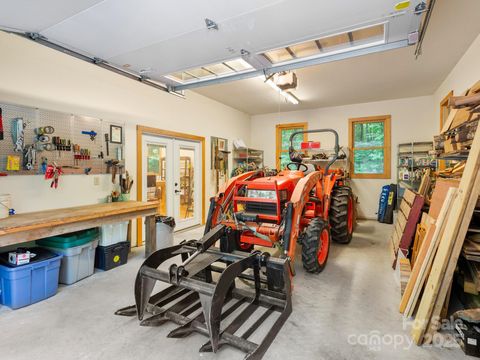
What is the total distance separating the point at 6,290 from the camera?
7.90 feet

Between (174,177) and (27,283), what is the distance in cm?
296

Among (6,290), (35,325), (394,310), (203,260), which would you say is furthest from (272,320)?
(6,290)

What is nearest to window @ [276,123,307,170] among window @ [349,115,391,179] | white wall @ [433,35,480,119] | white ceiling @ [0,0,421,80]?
window @ [349,115,391,179]

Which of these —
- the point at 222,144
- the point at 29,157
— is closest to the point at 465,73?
the point at 222,144

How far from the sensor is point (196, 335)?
78.6 inches

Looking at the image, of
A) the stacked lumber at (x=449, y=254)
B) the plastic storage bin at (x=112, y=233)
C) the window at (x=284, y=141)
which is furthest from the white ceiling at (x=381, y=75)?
the plastic storage bin at (x=112, y=233)

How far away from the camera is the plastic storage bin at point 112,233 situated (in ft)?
10.7

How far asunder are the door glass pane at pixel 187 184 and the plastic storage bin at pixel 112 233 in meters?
1.78

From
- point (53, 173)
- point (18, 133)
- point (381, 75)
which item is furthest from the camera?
point (381, 75)

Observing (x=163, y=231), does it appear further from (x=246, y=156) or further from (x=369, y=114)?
(x=369, y=114)

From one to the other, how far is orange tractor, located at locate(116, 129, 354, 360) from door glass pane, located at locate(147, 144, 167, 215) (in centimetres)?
154

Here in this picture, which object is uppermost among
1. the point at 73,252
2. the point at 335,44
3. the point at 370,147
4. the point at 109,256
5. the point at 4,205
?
the point at 335,44

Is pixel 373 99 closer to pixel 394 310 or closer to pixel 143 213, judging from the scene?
pixel 394 310

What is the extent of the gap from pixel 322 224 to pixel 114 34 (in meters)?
2.90
